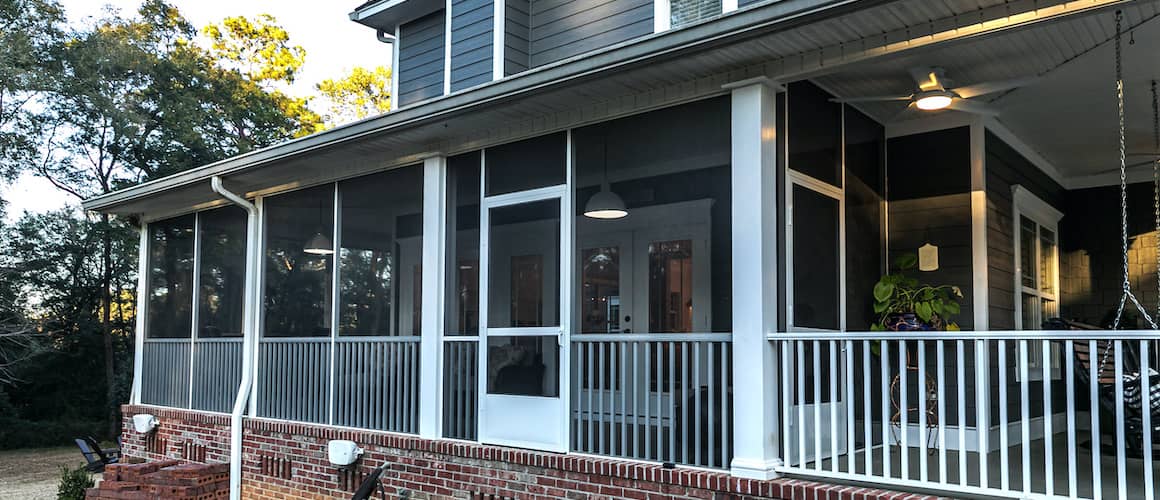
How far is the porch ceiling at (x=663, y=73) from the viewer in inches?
167

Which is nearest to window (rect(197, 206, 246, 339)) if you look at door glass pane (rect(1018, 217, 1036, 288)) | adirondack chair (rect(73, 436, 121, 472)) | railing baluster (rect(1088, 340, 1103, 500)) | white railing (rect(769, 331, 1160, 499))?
adirondack chair (rect(73, 436, 121, 472))

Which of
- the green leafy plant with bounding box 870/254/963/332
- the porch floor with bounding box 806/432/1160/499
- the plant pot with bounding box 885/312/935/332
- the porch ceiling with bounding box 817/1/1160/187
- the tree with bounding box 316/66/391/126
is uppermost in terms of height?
the tree with bounding box 316/66/391/126

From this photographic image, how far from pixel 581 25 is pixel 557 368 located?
178 inches

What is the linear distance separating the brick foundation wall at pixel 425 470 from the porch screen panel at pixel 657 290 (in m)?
0.17

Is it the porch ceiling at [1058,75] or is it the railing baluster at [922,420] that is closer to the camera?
the railing baluster at [922,420]

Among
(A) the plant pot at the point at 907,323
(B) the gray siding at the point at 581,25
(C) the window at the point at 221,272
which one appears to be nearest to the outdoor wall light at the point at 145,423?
(C) the window at the point at 221,272

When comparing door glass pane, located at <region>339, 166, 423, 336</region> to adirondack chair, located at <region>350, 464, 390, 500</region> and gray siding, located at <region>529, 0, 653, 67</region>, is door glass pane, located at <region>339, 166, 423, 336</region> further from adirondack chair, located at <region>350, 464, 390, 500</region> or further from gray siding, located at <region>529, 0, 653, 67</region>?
gray siding, located at <region>529, 0, 653, 67</region>

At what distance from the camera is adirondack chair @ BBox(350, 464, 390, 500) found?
633 cm

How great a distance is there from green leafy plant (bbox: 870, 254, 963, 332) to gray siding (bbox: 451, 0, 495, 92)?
5.21m

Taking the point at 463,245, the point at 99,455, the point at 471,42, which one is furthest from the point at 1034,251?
the point at 99,455

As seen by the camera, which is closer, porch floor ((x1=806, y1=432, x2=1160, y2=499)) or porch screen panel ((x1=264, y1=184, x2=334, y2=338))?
porch floor ((x1=806, y1=432, x2=1160, y2=499))

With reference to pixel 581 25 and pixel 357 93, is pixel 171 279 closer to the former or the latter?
pixel 581 25

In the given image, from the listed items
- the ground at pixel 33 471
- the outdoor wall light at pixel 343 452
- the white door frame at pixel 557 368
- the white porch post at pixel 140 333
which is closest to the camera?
the white door frame at pixel 557 368

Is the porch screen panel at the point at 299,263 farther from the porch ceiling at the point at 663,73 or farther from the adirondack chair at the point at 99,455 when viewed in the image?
the adirondack chair at the point at 99,455
